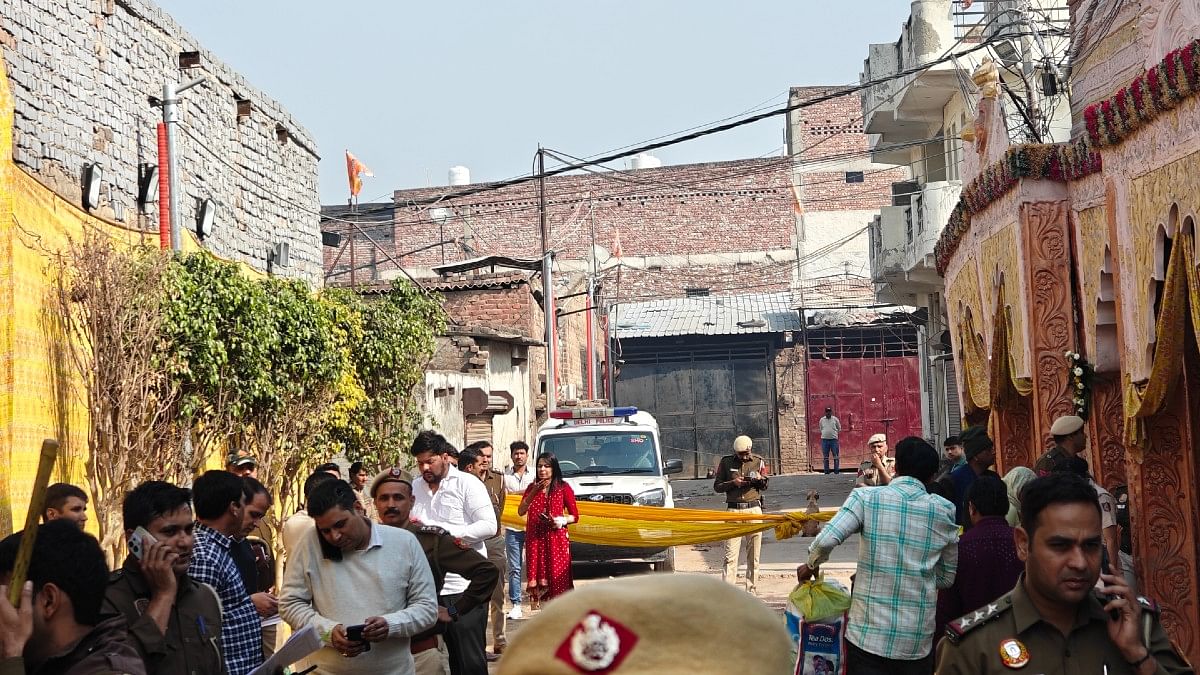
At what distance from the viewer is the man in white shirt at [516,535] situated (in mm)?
14617

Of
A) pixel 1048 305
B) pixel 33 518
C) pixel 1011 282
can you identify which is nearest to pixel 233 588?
pixel 33 518

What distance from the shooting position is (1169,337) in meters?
8.92

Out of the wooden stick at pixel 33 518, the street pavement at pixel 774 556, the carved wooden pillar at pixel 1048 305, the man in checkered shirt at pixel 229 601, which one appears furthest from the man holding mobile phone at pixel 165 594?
the carved wooden pillar at pixel 1048 305

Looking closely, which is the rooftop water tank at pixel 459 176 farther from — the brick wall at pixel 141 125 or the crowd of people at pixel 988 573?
the crowd of people at pixel 988 573

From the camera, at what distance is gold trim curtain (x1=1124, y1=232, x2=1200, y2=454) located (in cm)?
838

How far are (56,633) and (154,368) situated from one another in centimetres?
787

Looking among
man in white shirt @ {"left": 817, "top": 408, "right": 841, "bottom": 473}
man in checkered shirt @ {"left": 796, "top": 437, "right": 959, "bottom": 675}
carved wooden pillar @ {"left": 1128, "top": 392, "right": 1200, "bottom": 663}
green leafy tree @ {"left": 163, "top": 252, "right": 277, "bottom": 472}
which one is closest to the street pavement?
man in checkered shirt @ {"left": 796, "top": 437, "right": 959, "bottom": 675}

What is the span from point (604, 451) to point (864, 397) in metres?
23.0

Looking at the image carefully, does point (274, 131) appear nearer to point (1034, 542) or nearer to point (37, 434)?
point (37, 434)

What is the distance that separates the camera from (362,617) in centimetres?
602

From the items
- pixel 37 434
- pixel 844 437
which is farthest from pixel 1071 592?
pixel 844 437

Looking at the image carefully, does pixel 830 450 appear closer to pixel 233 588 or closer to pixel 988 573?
pixel 988 573

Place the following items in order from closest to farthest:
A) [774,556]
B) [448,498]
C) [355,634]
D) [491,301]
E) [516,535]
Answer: [355,634] → [448,498] → [516,535] → [774,556] → [491,301]

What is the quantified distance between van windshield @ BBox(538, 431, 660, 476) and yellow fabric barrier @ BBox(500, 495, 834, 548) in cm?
431
